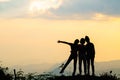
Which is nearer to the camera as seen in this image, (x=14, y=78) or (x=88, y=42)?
(x=88, y=42)

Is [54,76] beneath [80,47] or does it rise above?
beneath

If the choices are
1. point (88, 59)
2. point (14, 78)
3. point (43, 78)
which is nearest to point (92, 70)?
point (88, 59)

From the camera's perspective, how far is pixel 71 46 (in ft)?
99.0

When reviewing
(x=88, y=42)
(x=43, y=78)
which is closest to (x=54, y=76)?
(x=43, y=78)

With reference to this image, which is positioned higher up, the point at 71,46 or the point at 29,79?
the point at 71,46

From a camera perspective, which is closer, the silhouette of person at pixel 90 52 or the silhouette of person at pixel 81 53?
the silhouette of person at pixel 90 52

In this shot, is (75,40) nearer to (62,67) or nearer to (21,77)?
(62,67)

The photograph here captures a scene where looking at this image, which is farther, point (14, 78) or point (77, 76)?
point (14, 78)

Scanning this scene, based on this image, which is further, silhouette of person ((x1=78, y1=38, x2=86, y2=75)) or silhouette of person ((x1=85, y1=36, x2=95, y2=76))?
silhouette of person ((x1=78, y1=38, x2=86, y2=75))

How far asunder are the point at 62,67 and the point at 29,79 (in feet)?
7.91

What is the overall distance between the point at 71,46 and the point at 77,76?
7.20 ft

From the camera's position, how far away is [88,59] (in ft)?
97.3

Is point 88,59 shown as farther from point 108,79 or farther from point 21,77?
point 21,77

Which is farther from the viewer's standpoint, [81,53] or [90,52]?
[81,53]
